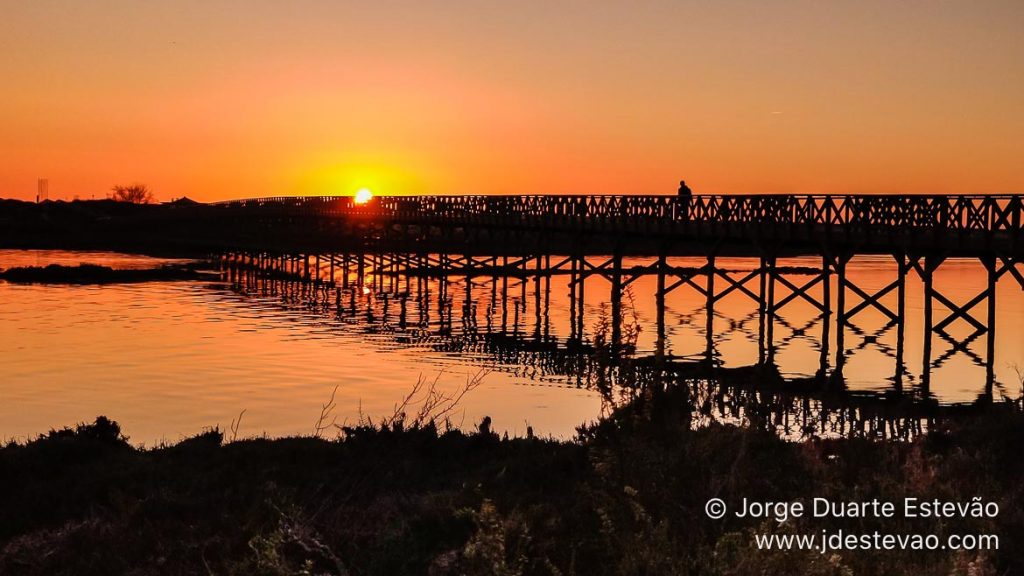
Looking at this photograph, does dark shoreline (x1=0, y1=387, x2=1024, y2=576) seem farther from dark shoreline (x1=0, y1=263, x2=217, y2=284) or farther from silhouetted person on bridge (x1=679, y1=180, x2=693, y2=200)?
dark shoreline (x1=0, y1=263, x2=217, y2=284)

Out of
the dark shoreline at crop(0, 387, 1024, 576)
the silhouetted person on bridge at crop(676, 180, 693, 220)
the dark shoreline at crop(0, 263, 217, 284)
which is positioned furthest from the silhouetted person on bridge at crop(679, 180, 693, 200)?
the dark shoreline at crop(0, 263, 217, 284)

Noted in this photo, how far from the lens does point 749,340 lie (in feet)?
119

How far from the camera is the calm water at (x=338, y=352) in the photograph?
22266mm

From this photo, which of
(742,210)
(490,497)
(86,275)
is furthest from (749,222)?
(86,275)

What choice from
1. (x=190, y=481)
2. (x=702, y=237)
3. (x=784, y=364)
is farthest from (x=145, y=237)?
(x=190, y=481)

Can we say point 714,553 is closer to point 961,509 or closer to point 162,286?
point 961,509

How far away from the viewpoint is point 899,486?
10562 millimetres

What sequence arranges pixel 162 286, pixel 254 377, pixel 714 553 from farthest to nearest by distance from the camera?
pixel 162 286 < pixel 254 377 < pixel 714 553

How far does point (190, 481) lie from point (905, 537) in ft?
27.3

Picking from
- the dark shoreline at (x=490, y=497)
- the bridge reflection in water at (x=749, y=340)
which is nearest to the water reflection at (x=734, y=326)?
the bridge reflection in water at (x=749, y=340)

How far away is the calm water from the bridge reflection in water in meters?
0.20

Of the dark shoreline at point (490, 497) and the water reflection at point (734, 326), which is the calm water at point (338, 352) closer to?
the water reflection at point (734, 326)

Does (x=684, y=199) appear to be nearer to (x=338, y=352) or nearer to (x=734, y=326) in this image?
(x=734, y=326)

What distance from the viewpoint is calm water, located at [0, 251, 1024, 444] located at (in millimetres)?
22266
